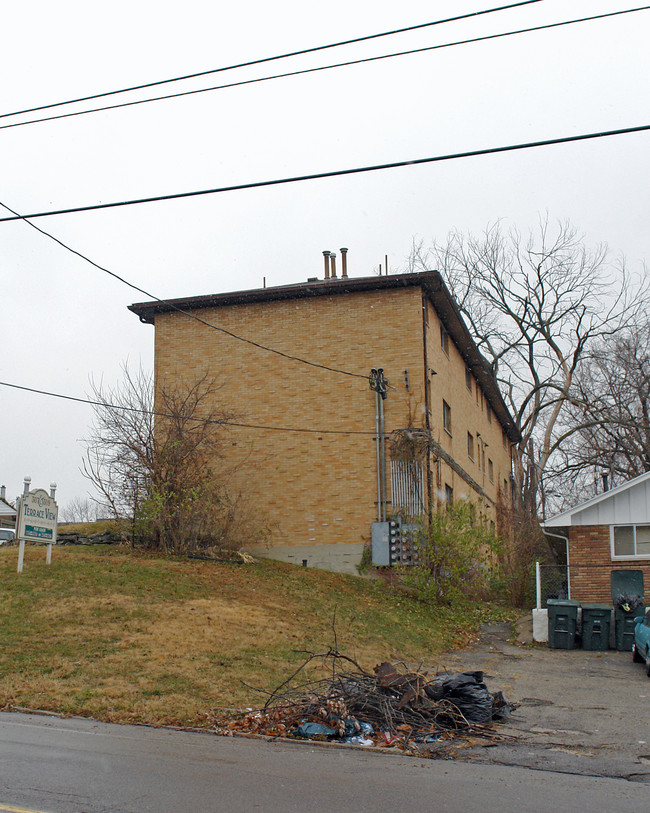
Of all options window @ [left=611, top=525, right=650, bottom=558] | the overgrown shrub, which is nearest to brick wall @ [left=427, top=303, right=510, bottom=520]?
the overgrown shrub

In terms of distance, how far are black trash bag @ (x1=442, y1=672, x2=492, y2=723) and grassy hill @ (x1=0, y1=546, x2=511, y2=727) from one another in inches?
101

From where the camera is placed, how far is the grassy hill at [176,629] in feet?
37.5

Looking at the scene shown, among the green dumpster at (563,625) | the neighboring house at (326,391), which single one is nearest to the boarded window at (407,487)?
the neighboring house at (326,391)

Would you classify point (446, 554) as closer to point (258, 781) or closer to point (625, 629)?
point (625, 629)

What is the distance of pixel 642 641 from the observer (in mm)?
16328

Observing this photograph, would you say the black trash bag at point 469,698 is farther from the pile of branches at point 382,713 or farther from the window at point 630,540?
the window at point 630,540

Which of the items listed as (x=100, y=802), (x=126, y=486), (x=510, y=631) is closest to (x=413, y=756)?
(x=100, y=802)

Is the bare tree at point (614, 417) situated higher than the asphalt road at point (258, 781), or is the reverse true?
the bare tree at point (614, 417)

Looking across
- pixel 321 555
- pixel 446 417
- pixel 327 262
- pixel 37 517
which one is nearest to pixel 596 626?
pixel 321 555

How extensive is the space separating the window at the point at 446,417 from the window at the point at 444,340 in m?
1.91

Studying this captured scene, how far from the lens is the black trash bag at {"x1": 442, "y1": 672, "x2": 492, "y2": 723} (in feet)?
33.0

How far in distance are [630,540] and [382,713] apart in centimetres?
1290

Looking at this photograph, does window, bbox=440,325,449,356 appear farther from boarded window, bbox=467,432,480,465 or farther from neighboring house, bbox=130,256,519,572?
boarded window, bbox=467,432,480,465

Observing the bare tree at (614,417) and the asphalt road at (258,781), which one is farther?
the bare tree at (614,417)
